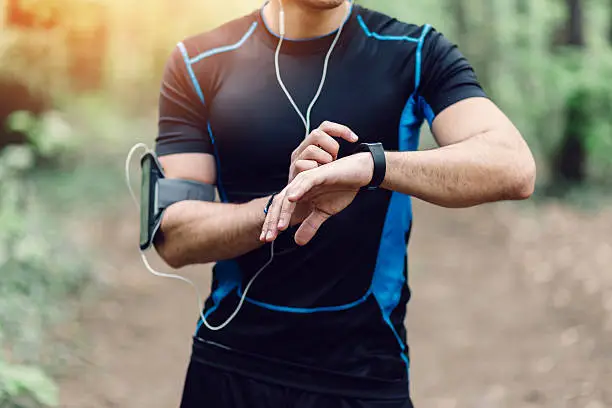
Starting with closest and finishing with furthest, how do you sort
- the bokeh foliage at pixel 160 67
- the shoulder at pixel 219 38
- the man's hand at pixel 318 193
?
the man's hand at pixel 318 193, the shoulder at pixel 219 38, the bokeh foliage at pixel 160 67

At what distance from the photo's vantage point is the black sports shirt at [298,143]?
2.50 metres

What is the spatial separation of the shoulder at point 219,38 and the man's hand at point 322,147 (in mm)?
585

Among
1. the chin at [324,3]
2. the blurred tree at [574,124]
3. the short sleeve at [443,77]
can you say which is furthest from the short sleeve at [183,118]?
the blurred tree at [574,124]

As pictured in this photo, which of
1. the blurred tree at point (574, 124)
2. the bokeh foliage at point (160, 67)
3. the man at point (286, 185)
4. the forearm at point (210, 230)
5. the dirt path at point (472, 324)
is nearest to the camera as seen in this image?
the forearm at point (210, 230)

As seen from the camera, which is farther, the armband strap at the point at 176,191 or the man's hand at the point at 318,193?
the armband strap at the point at 176,191

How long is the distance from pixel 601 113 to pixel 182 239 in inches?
392

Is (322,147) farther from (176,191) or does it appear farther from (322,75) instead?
(176,191)

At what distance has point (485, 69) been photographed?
11.6 meters

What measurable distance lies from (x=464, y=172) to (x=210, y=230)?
72cm

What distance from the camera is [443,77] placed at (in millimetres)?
2441

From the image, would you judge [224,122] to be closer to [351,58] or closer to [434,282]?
[351,58]

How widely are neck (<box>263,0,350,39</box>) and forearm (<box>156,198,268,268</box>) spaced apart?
536 mm

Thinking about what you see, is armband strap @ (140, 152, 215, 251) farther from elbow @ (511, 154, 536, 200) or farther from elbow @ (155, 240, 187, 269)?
elbow @ (511, 154, 536, 200)

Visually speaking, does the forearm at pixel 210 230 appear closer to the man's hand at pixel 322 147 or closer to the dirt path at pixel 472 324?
the man's hand at pixel 322 147
